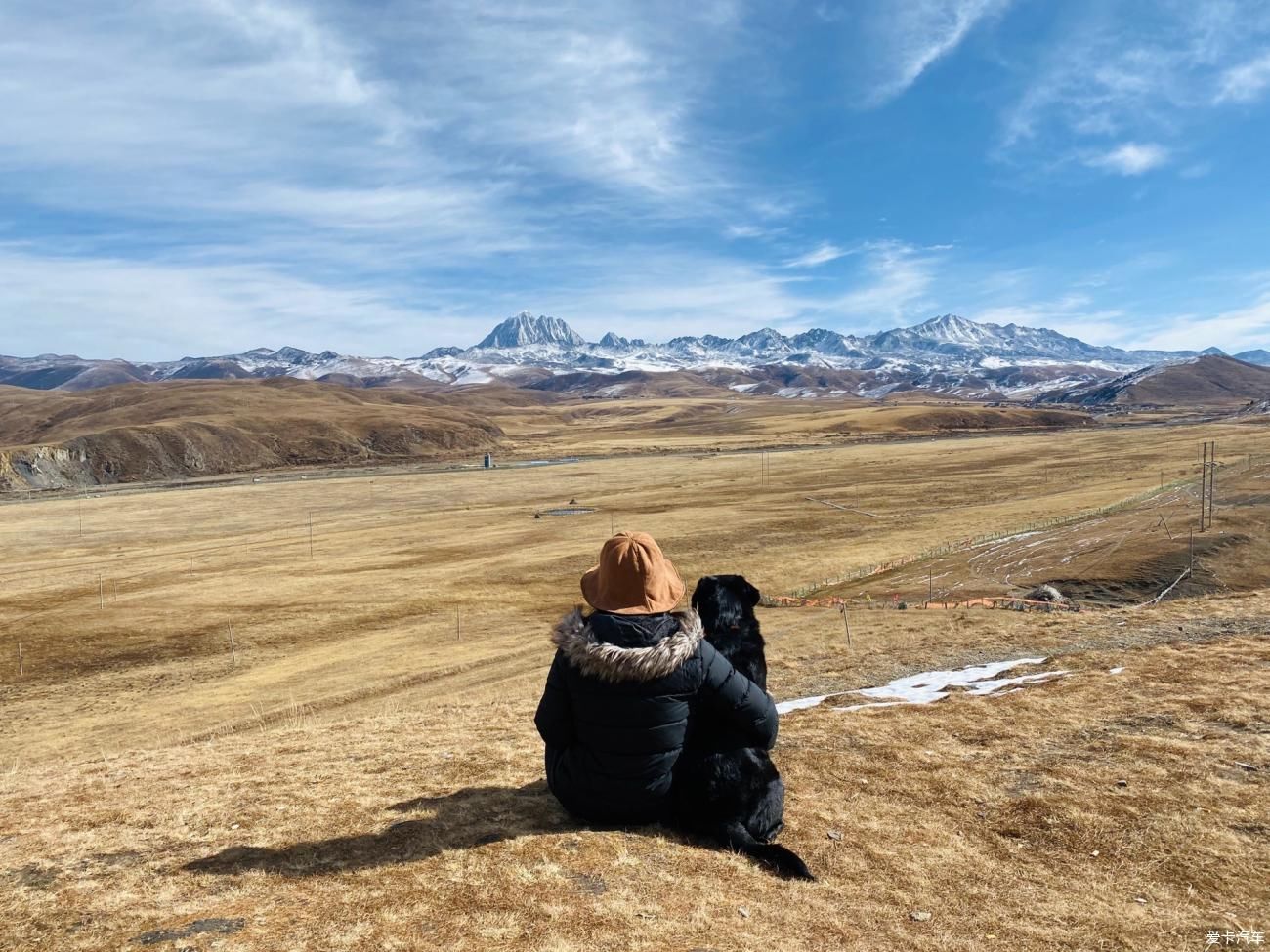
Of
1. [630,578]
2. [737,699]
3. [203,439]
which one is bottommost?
[203,439]

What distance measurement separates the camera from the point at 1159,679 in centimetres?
1323

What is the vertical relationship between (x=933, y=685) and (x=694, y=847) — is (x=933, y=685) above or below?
below

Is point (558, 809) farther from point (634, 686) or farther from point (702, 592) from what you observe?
point (702, 592)

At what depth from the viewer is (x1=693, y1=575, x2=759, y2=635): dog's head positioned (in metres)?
7.27

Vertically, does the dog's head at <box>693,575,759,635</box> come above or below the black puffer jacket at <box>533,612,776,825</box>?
above

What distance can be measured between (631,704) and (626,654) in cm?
53

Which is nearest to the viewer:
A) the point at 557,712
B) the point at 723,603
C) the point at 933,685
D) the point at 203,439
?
the point at 557,712

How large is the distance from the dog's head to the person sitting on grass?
1.84 ft

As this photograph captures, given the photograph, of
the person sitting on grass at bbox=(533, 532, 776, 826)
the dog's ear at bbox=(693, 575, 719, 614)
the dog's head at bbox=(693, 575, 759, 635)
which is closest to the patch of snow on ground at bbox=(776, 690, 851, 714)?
the dog's head at bbox=(693, 575, 759, 635)

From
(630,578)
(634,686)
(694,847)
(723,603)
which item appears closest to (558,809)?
(694,847)

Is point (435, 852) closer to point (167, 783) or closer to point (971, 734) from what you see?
point (167, 783)

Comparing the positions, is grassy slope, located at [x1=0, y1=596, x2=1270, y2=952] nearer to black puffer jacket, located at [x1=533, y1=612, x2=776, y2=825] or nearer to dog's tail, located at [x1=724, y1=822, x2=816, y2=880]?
dog's tail, located at [x1=724, y1=822, x2=816, y2=880]

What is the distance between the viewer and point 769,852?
6.81 m

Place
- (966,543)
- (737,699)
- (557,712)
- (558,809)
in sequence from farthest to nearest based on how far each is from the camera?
(966,543) < (558,809) < (557,712) < (737,699)
